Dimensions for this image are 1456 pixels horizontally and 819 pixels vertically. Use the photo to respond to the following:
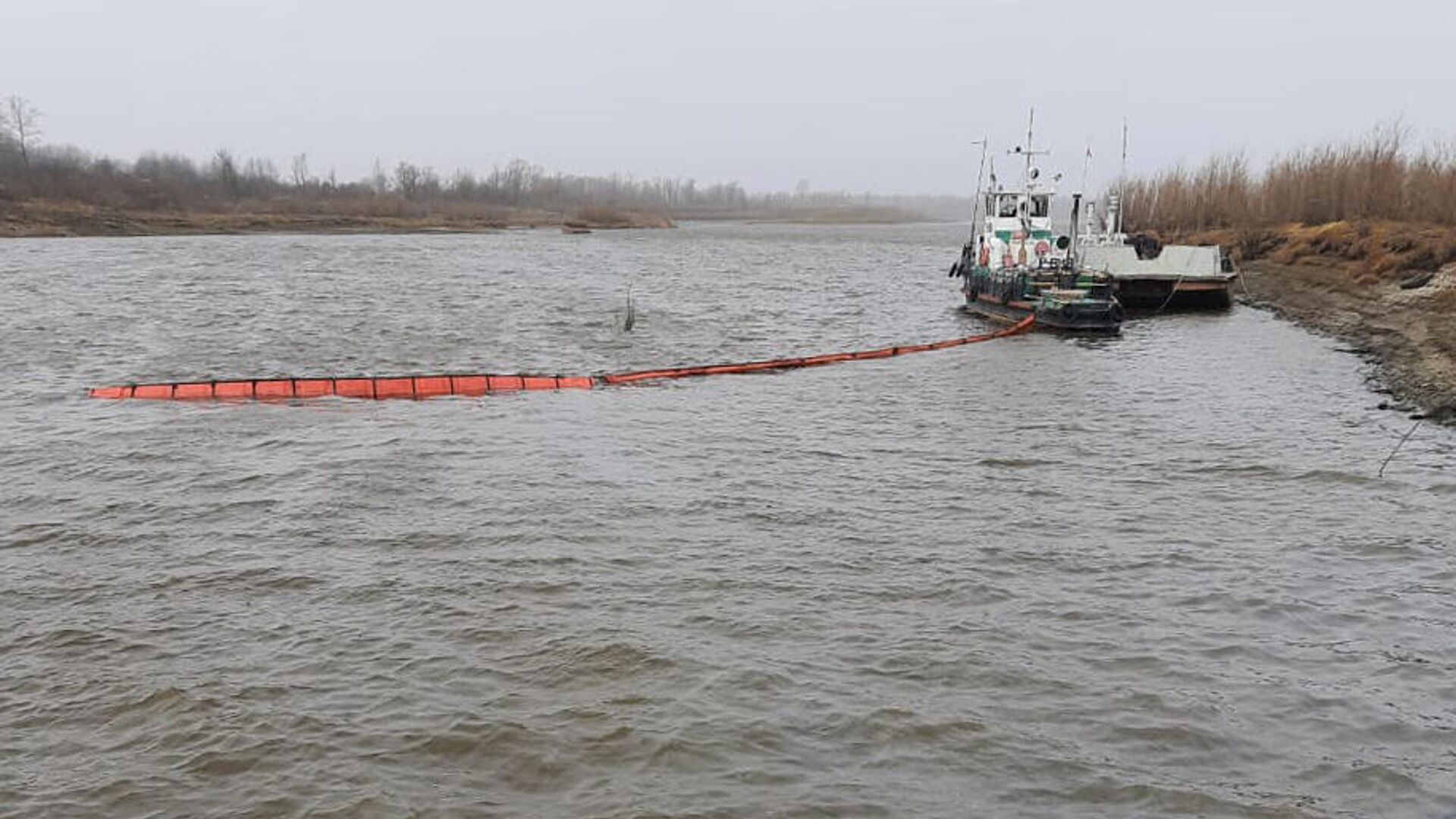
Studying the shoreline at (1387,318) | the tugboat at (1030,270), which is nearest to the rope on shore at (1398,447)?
the shoreline at (1387,318)

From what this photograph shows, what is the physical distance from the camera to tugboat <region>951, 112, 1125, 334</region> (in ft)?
99.5

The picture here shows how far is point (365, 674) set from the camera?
821 centimetres

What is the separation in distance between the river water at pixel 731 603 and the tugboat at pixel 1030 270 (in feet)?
27.2

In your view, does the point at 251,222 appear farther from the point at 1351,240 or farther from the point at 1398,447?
the point at 1398,447

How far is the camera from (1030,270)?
33688mm

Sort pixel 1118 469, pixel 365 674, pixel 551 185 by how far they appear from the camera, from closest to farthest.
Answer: pixel 365 674 → pixel 1118 469 → pixel 551 185

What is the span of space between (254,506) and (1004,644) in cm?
A: 900

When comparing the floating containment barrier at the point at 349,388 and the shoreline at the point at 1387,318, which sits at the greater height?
the shoreline at the point at 1387,318

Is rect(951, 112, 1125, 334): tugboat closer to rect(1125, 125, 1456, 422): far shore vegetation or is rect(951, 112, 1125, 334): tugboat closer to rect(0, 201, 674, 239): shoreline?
rect(1125, 125, 1456, 422): far shore vegetation

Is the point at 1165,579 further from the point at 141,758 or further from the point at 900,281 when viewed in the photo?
the point at 900,281

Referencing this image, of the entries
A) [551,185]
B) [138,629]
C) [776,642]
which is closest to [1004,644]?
[776,642]

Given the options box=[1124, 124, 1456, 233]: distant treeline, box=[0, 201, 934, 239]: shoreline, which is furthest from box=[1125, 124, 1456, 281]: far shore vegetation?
box=[0, 201, 934, 239]: shoreline

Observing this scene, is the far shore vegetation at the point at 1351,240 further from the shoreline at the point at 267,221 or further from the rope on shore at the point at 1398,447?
the shoreline at the point at 267,221

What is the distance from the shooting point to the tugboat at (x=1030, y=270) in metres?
30.3
